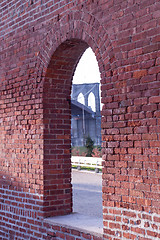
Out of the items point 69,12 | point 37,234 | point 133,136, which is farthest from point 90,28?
point 37,234

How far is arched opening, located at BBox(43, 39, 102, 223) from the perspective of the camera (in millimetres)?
5273

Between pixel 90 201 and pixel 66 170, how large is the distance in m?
6.35

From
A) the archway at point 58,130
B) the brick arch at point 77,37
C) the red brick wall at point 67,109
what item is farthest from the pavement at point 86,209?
the brick arch at point 77,37

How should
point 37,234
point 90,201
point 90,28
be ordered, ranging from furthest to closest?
point 90,201, point 37,234, point 90,28

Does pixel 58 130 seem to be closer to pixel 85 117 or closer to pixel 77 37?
pixel 77 37

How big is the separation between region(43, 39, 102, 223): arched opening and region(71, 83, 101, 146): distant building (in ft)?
98.2

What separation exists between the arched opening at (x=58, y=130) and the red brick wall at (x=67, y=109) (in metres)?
0.01

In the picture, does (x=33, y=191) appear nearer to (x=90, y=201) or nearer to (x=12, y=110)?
(x=12, y=110)

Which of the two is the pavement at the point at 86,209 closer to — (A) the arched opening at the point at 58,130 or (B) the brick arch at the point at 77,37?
(A) the arched opening at the point at 58,130

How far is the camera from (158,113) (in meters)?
→ 3.62

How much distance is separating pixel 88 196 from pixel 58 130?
24.8 feet

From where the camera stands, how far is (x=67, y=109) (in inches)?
218

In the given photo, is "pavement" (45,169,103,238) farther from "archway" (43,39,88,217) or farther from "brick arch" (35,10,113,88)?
"brick arch" (35,10,113,88)

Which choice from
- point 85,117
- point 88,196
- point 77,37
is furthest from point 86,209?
point 85,117
